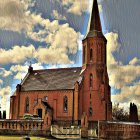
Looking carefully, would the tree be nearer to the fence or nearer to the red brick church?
the fence

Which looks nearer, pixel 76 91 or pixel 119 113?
pixel 76 91

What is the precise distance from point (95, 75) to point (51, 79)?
10.5 meters

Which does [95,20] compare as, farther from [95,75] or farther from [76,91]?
[76,91]

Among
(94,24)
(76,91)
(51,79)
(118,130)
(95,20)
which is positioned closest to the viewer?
(118,130)

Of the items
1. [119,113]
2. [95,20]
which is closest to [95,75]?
[95,20]

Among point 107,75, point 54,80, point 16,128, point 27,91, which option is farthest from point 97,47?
point 16,128

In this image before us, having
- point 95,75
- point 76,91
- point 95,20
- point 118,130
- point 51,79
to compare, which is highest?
point 95,20

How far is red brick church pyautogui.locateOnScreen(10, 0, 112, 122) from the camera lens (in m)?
73.6

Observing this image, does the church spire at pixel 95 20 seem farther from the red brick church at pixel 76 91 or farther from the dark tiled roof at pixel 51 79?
the dark tiled roof at pixel 51 79

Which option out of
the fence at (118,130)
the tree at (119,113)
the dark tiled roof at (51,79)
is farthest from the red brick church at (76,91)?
the tree at (119,113)

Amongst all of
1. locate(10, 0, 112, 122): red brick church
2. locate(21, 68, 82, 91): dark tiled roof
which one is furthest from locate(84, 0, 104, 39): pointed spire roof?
locate(21, 68, 82, 91): dark tiled roof

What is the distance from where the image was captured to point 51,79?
Answer: 3155 inches

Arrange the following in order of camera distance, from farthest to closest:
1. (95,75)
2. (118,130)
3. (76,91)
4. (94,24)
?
(94,24), (95,75), (76,91), (118,130)

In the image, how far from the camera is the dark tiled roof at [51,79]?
252 feet
